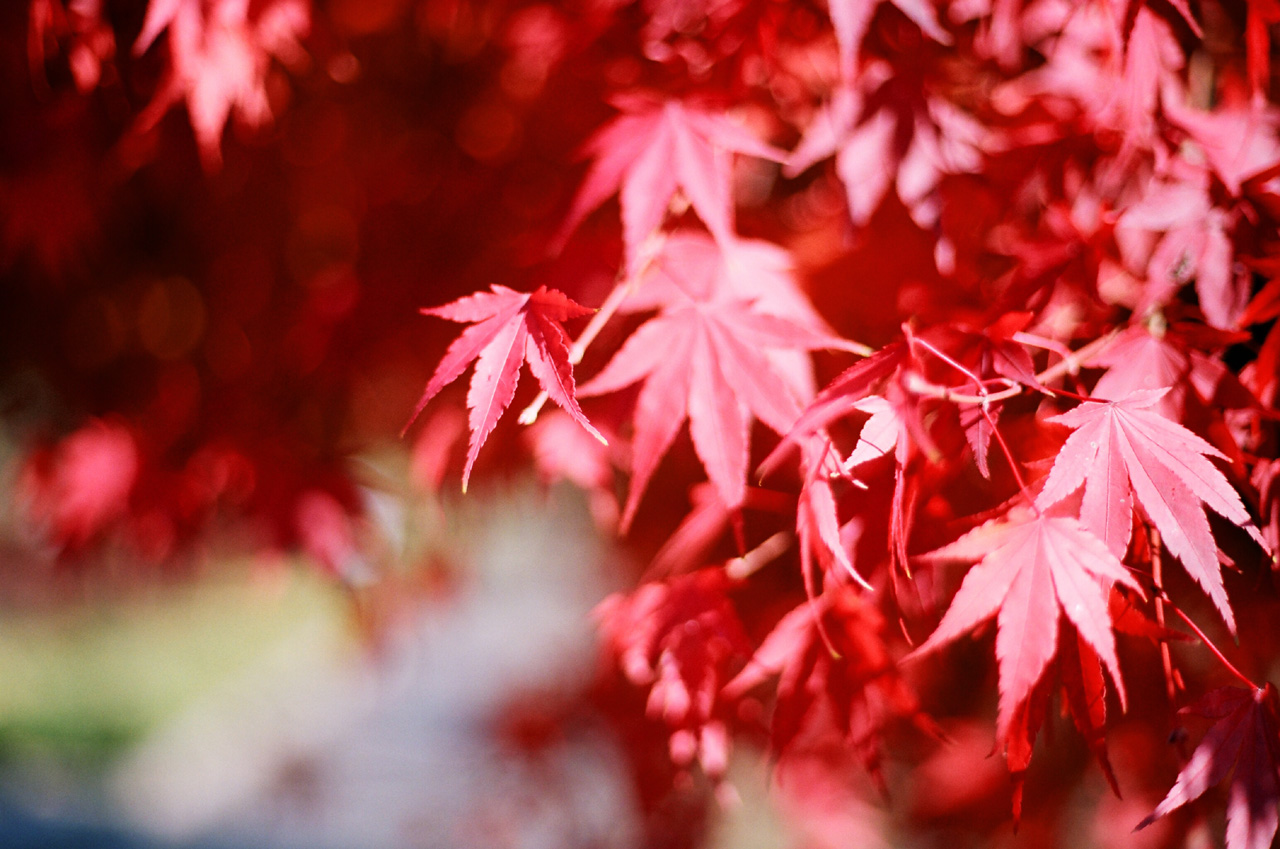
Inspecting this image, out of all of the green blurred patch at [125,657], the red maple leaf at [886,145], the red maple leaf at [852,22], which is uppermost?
the red maple leaf at [852,22]

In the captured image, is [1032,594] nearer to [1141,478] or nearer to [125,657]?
[1141,478]

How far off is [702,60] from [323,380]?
697mm

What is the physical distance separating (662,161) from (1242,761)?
0.69 m

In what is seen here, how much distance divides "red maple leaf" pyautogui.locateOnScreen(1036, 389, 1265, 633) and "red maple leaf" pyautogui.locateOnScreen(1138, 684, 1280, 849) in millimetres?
115

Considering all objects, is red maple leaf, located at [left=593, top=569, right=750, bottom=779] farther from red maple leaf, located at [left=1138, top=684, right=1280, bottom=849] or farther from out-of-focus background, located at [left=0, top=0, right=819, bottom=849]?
red maple leaf, located at [left=1138, top=684, right=1280, bottom=849]

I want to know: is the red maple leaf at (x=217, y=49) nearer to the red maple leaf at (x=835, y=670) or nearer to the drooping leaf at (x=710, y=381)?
the drooping leaf at (x=710, y=381)

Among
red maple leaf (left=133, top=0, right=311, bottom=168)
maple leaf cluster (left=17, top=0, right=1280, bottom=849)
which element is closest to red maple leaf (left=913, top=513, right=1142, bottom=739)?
maple leaf cluster (left=17, top=0, right=1280, bottom=849)

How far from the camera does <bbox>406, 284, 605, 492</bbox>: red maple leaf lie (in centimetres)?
52

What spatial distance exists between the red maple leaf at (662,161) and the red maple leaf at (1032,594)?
35cm

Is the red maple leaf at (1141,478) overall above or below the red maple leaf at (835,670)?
above

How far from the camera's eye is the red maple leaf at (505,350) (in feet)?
1.71

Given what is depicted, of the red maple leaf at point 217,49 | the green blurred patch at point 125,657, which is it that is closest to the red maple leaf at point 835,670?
the red maple leaf at point 217,49

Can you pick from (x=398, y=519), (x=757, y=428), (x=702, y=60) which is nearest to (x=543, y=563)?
(x=398, y=519)

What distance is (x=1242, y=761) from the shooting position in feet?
1.83
